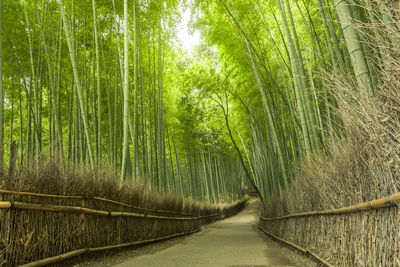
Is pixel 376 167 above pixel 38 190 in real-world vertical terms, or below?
below

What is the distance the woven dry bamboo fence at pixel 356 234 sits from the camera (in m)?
1.43

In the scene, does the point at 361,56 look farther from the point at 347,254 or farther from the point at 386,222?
the point at 347,254

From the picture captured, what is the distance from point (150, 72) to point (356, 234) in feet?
16.2

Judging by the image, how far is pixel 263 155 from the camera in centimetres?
741

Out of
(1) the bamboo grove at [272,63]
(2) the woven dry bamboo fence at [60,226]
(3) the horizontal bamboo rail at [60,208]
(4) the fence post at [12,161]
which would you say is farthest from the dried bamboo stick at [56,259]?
(1) the bamboo grove at [272,63]

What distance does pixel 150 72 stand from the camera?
237 inches

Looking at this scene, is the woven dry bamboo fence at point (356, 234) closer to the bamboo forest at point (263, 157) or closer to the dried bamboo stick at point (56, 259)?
the bamboo forest at point (263, 157)

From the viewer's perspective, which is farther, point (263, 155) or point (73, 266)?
point (263, 155)

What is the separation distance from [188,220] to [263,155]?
2.49 m

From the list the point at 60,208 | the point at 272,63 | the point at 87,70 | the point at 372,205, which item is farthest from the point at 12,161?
the point at 272,63

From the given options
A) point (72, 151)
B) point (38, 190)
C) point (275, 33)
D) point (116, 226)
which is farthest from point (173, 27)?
point (38, 190)

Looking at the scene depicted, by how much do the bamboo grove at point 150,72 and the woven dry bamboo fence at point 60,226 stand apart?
1.10 ft

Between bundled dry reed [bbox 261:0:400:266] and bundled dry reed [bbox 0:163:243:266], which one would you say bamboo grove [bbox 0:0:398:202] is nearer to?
bundled dry reed [bbox 0:163:243:266]

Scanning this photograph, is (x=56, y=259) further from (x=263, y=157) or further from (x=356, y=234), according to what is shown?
(x=263, y=157)
